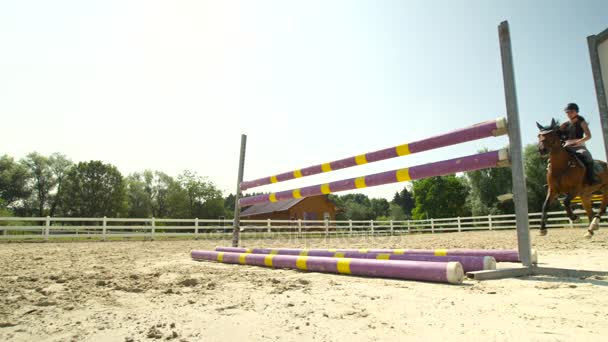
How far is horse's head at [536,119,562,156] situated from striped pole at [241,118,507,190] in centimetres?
201

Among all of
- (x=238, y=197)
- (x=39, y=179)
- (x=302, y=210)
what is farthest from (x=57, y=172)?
(x=238, y=197)

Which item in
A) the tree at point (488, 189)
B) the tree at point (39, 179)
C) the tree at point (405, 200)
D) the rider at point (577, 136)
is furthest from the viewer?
the tree at point (405, 200)

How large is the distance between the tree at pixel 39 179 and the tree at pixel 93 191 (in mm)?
2053

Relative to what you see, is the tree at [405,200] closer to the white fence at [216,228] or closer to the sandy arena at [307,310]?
the white fence at [216,228]

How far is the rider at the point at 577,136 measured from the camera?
3963mm

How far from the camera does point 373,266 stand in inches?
110

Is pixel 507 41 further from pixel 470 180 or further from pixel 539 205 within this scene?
pixel 470 180

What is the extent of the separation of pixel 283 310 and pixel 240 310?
0.81 ft

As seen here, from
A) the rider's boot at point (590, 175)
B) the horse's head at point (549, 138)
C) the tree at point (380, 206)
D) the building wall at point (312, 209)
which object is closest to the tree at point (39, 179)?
the building wall at point (312, 209)

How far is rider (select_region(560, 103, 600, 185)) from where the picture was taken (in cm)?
396

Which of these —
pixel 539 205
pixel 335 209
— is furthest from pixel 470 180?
pixel 335 209

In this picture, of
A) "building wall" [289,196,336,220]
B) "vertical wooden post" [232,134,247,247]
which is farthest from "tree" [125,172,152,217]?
"vertical wooden post" [232,134,247,247]

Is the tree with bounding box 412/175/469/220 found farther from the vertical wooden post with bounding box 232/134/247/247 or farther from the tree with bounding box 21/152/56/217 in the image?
the tree with bounding box 21/152/56/217

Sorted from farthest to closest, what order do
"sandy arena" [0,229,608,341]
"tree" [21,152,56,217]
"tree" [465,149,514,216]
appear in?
"tree" [21,152,56,217]
"tree" [465,149,514,216]
"sandy arena" [0,229,608,341]
